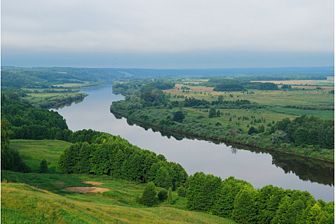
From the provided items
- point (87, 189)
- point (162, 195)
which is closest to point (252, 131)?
point (162, 195)

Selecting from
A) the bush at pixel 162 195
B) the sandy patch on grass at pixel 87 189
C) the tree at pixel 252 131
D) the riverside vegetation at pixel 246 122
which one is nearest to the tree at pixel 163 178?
the bush at pixel 162 195

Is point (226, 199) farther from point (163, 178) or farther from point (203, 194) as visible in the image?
point (163, 178)

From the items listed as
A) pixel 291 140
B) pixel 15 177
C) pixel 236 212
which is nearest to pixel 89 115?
pixel 291 140

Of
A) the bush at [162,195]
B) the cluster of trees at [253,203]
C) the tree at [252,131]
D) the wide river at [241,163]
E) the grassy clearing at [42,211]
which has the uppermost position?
the grassy clearing at [42,211]

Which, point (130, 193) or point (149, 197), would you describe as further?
point (130, 193)

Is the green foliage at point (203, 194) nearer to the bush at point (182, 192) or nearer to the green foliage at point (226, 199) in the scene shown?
the green foliage at point (226, 199)

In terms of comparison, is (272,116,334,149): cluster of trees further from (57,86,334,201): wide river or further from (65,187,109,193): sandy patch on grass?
(65,187,109,193): sandy patch on grass
